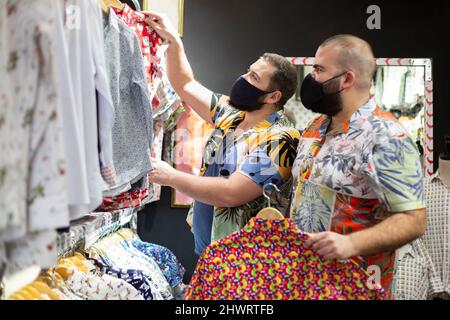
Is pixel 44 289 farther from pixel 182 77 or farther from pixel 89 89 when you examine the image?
pixel 182 77

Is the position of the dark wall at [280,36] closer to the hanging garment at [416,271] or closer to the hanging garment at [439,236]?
the hanging garment at [439,236]

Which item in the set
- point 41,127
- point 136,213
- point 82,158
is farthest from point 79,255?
point 41,127

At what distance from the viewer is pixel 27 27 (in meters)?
1.16

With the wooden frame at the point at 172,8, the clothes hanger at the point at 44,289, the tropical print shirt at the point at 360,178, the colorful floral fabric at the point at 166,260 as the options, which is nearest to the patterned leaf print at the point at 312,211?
the tropical print shirt at the point at 360,178

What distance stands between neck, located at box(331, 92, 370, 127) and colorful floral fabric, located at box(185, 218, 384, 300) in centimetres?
51

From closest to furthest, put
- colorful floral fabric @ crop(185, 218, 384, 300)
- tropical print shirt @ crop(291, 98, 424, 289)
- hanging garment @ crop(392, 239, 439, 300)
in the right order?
colorful floral fabric @ crop(185, 218, 384, 300)
tropical print shirt @ crop(291, 98, 424, 289)
hanging garment @ crop(392, 239, 439, 300)

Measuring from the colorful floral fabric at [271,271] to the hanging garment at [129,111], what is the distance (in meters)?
0.59

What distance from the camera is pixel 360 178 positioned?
5.70ft

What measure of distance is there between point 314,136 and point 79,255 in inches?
53.0

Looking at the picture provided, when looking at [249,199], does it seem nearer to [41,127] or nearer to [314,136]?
[314,136]

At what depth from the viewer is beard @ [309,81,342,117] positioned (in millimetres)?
1888

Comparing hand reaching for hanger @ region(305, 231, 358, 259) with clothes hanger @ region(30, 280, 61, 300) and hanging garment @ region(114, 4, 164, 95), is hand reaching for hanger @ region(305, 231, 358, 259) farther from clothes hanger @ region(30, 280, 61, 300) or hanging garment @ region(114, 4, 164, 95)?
hanging garment @ region(114, 4, 164, 95)

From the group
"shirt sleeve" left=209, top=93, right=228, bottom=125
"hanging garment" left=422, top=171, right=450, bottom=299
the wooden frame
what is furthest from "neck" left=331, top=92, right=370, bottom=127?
the wooden frame

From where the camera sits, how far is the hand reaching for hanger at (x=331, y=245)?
5.08ft
